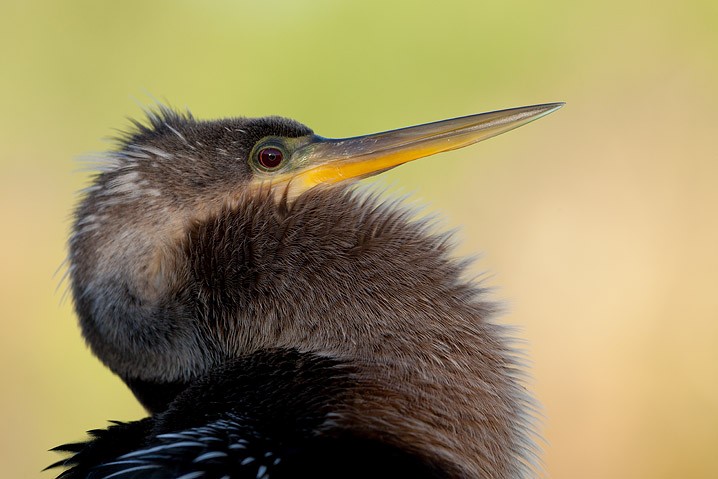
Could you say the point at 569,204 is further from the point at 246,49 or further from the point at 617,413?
the point at 246,49

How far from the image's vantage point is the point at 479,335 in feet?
7.73

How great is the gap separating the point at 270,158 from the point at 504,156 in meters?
5.17

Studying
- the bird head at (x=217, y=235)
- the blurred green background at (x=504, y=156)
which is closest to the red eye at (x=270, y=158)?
the bird head at (x=217, y=235)

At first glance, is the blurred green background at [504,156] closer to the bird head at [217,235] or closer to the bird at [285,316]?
the bird head at [217,235]

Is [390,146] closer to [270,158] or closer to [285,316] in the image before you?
[270,158]

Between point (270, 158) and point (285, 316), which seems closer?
point (285, 316)

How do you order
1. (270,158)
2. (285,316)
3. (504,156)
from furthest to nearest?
1. (504,156)
2. (270,158)
3. (285,316)

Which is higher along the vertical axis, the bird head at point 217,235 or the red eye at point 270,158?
the red eye at point 270,158

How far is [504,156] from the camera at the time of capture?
25.0 ft

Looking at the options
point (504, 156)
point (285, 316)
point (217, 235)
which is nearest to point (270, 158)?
point (217, 235)

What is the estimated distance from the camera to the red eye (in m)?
2.72

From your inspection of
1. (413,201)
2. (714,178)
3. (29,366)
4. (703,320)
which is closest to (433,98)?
(714,178)

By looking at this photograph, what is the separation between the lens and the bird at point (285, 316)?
2.05 metres

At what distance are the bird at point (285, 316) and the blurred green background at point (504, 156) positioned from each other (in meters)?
3.82
